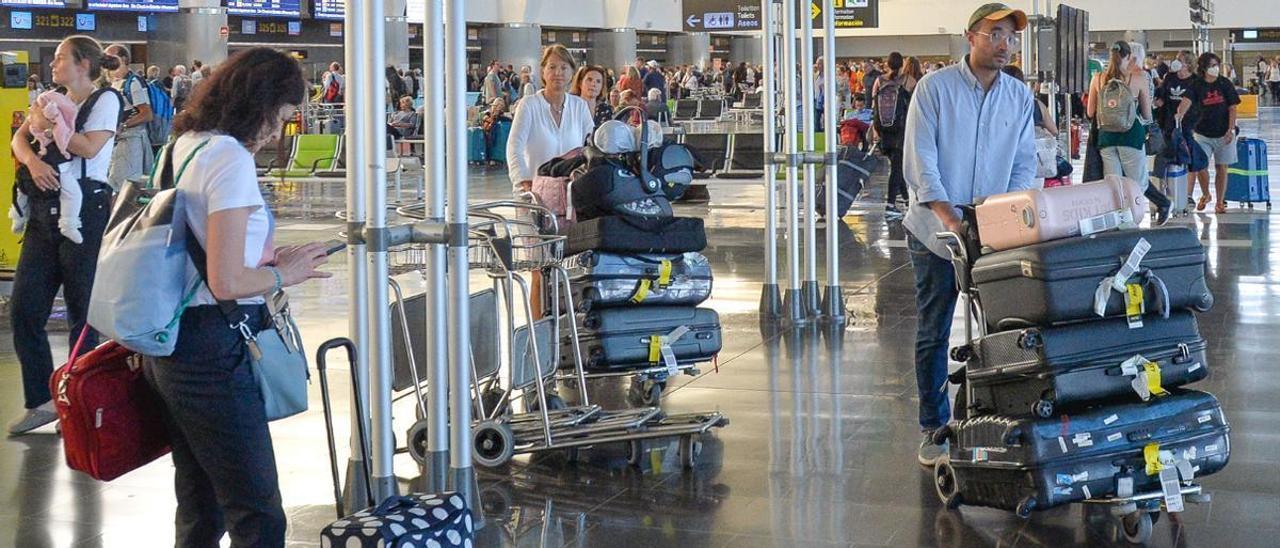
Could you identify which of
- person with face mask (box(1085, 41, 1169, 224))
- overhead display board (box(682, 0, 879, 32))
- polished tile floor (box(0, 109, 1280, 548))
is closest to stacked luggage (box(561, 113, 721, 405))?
polished tile floor (box(0, 109, 1280, 548))

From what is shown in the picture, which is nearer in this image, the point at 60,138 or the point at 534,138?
the point at 60,138

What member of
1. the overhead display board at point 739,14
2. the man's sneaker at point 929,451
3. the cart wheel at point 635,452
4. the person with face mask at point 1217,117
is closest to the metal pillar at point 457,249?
the cart wheel at point 635,452

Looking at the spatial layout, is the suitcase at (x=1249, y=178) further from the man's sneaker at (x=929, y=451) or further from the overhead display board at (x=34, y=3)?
the overhead display board at (x=34, y=3)

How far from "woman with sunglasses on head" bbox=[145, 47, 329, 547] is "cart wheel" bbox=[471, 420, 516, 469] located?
2.20 metres

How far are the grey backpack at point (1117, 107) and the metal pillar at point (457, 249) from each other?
9.38m

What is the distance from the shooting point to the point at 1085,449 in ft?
15.6

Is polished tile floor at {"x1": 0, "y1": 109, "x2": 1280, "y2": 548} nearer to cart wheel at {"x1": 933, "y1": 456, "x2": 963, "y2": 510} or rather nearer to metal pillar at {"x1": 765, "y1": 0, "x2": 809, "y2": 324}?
cart wheel at {"x1": 933, "y1": 456, "x2": 963, "y2": 510}

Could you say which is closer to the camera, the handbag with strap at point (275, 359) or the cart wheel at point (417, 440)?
the handbag with strap at point (275, 359)

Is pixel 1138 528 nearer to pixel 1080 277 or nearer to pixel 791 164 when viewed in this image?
pixel 1080 277

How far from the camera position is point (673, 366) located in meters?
6.98

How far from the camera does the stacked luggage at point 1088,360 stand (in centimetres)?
472

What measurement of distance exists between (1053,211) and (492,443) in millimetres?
2257

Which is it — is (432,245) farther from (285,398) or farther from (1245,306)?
(1245,306)

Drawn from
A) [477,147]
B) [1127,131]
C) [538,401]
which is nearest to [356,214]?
[538,401]
